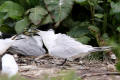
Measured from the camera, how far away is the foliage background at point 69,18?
149 inches

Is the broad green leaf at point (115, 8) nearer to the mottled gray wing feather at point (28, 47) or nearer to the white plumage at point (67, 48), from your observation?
the white plumage at point (67, 48)

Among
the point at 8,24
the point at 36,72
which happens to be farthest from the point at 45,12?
the point at 36,72

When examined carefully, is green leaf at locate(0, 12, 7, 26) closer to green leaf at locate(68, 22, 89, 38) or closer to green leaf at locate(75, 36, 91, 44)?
green leaf at locate(68, 22, 89, 38)

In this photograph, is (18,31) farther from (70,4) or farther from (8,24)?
(70,4)

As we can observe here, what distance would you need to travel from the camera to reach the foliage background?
3.79m

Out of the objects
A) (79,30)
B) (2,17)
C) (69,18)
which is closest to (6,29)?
(2,17)

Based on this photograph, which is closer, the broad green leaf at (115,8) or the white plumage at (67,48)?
the white plumage at (67,48)

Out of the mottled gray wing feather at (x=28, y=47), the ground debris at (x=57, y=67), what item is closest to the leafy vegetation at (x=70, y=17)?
the mottled gray wing feather at (x=28, y=47)

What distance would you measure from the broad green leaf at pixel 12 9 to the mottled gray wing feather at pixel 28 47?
503mm

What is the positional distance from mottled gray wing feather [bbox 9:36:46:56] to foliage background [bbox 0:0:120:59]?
236 millimetres

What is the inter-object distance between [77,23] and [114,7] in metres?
0.59

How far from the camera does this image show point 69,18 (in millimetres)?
4148

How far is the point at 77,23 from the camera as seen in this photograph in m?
4.09

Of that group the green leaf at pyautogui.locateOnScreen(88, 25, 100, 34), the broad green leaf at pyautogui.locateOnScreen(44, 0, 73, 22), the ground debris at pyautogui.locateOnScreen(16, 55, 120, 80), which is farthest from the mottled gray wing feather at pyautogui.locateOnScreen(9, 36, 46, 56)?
the green leaf at pyautogui.locateOnScreen(88, 25, 100, 34)
